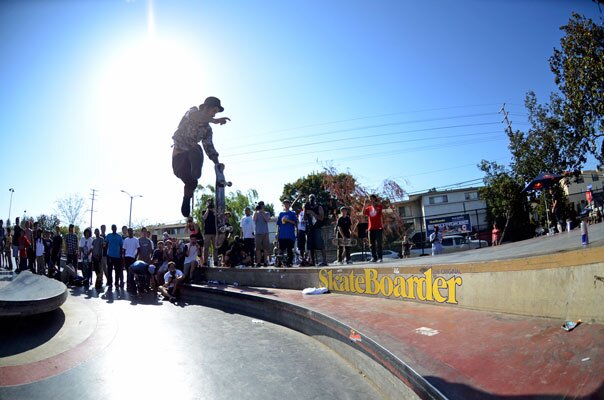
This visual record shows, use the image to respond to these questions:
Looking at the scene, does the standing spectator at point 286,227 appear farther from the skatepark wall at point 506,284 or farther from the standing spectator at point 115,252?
the standing spectator at point 115,252

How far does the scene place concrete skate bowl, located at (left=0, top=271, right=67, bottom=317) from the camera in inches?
190

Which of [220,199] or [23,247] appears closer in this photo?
[220,199]

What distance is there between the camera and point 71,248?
12.0 metres

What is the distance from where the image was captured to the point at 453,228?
22.2m

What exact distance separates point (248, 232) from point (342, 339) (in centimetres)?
654

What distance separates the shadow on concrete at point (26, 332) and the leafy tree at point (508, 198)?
1981 centimetres

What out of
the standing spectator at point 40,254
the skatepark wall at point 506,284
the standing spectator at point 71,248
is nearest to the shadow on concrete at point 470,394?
the skatepark wall at point 506,284

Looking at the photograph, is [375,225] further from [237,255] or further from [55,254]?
[55,254]

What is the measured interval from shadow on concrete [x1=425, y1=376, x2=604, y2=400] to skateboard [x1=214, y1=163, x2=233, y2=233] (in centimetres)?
866

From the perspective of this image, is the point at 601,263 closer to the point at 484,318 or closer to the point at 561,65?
the point at 484,318

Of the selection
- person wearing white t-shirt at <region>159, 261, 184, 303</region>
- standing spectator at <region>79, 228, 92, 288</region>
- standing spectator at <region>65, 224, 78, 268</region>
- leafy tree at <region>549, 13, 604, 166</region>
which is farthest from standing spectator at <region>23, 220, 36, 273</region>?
leafy tree at <region>549, 13, 604, 166</region>

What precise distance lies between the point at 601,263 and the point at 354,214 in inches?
1010

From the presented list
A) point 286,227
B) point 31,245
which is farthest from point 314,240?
point 31,245

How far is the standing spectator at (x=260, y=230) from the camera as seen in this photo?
964 cm
